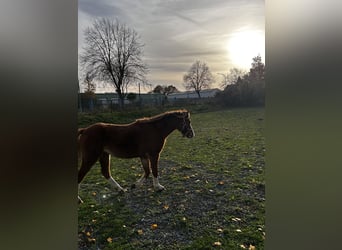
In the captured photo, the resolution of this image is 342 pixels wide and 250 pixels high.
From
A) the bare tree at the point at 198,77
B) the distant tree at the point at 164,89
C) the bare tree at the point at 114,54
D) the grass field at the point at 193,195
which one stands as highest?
the bare tree at the point at 114,54

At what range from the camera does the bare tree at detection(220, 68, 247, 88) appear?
1.63m

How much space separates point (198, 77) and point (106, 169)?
0.81 m

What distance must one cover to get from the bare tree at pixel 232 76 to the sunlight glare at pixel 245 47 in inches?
1.1

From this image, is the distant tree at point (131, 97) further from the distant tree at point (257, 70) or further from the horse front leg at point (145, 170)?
the distant tree at point (257, 70)

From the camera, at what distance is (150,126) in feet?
6.09

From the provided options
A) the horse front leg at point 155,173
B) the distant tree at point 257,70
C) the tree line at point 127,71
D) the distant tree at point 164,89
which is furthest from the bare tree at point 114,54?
the distant tree at point 257,70

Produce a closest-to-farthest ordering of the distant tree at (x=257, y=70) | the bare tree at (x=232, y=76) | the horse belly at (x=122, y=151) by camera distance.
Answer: the distant tree at (x=257, y=70)
the bare tree at (x=232, y=76)
the horse belly at (x=122, y=151)

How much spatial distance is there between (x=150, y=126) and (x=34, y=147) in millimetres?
781

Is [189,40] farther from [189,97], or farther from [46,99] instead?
[46,99]

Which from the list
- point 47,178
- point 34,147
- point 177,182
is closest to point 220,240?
point 177,182

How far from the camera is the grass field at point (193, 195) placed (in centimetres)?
166

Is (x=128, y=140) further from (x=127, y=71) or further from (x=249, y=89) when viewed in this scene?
(x=249, y=89)

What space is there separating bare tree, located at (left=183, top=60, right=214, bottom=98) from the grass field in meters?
0.18

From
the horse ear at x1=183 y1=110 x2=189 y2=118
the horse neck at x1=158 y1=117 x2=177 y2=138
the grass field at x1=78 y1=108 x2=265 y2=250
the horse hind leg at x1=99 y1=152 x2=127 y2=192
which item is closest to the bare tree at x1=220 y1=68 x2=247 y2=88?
the grass field at x1=78 y1=108 x2=265 y2=250
